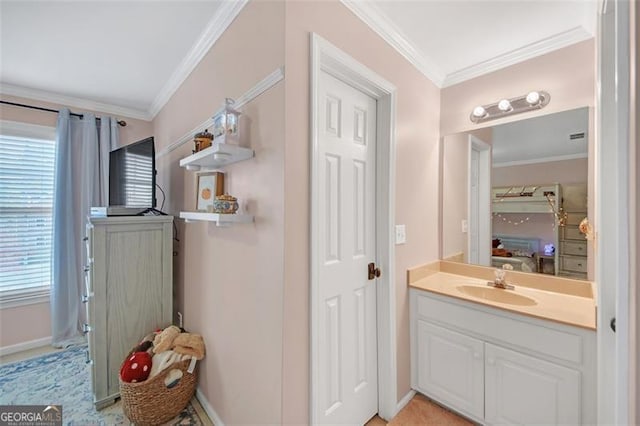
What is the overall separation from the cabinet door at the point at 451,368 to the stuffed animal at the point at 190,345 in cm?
155

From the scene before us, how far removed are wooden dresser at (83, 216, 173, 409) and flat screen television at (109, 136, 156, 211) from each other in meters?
0.23

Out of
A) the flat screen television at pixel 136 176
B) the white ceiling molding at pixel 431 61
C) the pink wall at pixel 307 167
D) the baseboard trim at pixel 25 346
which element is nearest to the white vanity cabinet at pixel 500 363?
the pink wall at pixel 307 167

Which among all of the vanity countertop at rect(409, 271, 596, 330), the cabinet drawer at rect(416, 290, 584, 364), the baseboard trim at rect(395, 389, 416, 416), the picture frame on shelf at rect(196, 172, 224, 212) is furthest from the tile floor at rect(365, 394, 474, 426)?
the picture frame on shelf at rect(196, 172, 224, 212)

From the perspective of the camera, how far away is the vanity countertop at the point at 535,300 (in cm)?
134

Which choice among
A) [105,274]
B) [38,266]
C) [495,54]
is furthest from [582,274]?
[38,266]

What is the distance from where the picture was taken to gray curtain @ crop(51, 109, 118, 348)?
8.68ft

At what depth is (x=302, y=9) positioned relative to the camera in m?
1.18

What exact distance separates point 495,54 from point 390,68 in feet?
2.87

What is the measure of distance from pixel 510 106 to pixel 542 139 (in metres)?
0.32

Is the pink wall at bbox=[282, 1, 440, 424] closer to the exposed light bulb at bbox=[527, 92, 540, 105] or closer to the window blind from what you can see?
the exposed light bulb at bbox=[527, 92, 540, 105]

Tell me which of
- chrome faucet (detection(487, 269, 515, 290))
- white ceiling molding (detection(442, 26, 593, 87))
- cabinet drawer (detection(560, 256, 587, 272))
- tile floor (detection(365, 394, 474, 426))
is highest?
white ceiling molding (detection(442, 26, 593, 87))

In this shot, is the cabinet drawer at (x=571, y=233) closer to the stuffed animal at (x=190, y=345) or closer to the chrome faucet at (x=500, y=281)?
the chrome faucet at (x=500, y=281)

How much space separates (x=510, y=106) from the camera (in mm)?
1869

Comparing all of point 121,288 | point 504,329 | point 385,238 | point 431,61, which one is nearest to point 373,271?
point 385,238
